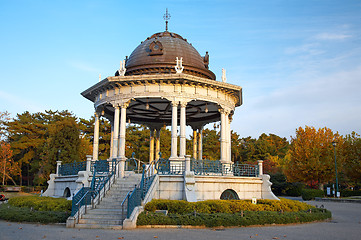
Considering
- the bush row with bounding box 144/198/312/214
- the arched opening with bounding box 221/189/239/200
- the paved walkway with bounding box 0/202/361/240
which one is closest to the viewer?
the paved walkway with bounding box 0/202/361/240

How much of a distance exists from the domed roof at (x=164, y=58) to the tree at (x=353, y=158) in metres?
29.5

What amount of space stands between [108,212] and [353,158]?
137 feet

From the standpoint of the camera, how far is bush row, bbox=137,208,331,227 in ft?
47.0

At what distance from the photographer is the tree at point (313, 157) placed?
1750 inches

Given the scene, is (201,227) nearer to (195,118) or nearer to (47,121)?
(195,118)

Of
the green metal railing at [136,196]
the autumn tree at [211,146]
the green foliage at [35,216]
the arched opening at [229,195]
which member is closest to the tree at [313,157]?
the autumn tree at [211,146]

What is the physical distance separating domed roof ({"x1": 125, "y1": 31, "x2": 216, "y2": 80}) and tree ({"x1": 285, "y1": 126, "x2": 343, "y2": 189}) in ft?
82.7

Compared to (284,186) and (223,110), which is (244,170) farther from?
(284,186)

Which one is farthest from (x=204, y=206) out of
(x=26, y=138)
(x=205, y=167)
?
(x=26, y=138)

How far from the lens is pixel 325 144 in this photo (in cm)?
4653

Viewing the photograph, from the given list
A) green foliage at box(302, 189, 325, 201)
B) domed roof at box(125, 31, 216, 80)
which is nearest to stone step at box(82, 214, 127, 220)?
domed roof at box(125, 31, 216, 80)

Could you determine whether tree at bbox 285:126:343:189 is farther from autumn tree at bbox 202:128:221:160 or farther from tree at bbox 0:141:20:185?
tree at bbox 0:141:20:185

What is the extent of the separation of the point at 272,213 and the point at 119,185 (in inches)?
345

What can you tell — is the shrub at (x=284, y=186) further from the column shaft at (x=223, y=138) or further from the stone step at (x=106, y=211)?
the stone step at (x=106, y=211)
